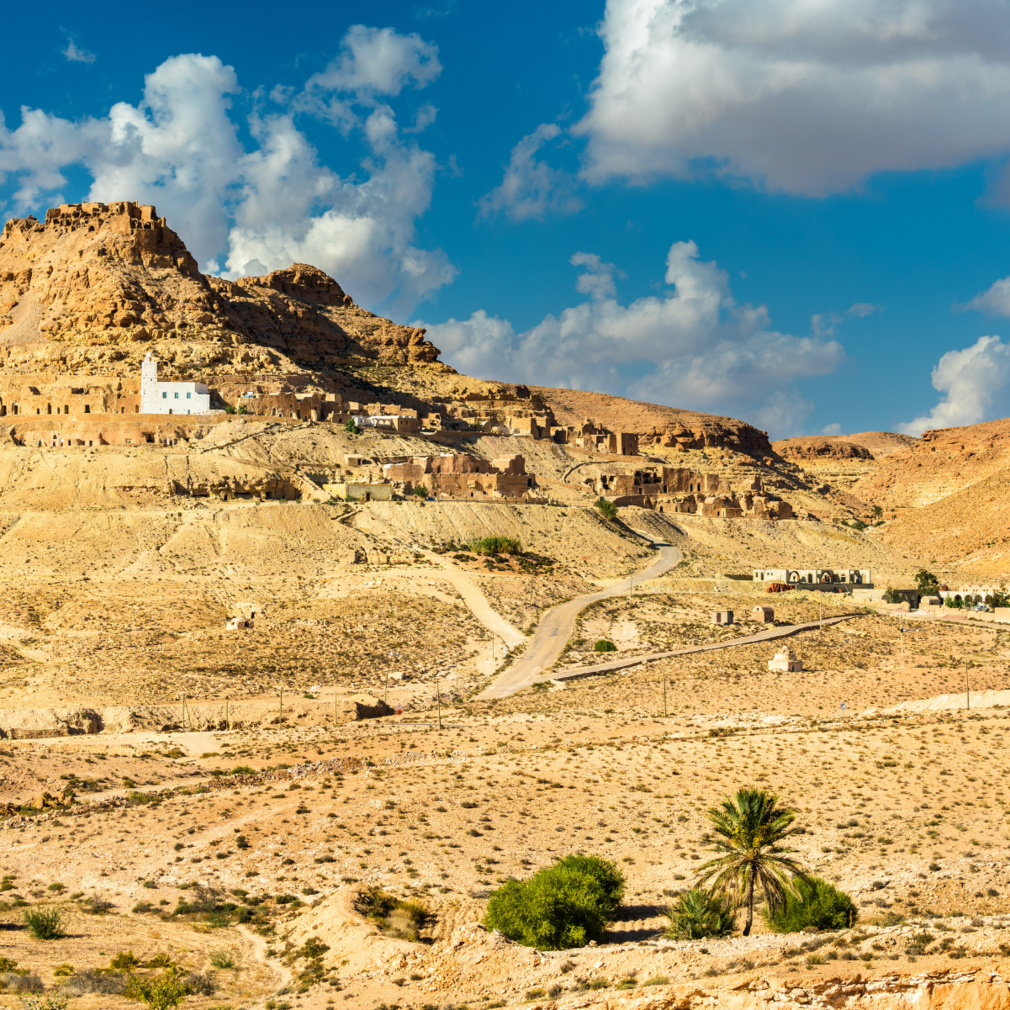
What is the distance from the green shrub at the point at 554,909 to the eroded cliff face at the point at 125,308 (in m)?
80.0

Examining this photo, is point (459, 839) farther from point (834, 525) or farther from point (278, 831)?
point (834, 525)

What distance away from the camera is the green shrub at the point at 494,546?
68.9m

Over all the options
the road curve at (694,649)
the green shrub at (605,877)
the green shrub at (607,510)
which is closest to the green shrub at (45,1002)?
the green shrub at (605,877)

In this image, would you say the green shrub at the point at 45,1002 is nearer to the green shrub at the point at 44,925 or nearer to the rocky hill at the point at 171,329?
the green shrub at the point at 44,925

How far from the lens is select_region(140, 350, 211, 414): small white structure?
8419cm

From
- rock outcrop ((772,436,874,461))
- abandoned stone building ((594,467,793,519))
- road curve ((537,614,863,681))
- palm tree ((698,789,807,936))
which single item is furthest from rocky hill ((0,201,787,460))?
palm tree ((698,789,807,936))

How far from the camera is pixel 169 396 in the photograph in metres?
84.6

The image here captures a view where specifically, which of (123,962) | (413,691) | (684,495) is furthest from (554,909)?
(684,495)

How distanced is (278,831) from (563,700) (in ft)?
61.4

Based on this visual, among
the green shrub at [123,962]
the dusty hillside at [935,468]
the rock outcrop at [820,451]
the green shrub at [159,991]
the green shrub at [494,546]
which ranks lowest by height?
the green shrub at [159,991]

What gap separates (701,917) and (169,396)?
73452 millimetres

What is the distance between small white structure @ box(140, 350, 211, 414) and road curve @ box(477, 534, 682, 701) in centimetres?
3588

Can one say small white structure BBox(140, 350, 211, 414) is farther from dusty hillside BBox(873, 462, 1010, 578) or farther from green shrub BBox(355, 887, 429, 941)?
green shrub BBox(355, 887, 429, 941)

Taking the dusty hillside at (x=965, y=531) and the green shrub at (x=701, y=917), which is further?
the dusty hillside at (x=965, y=531)
